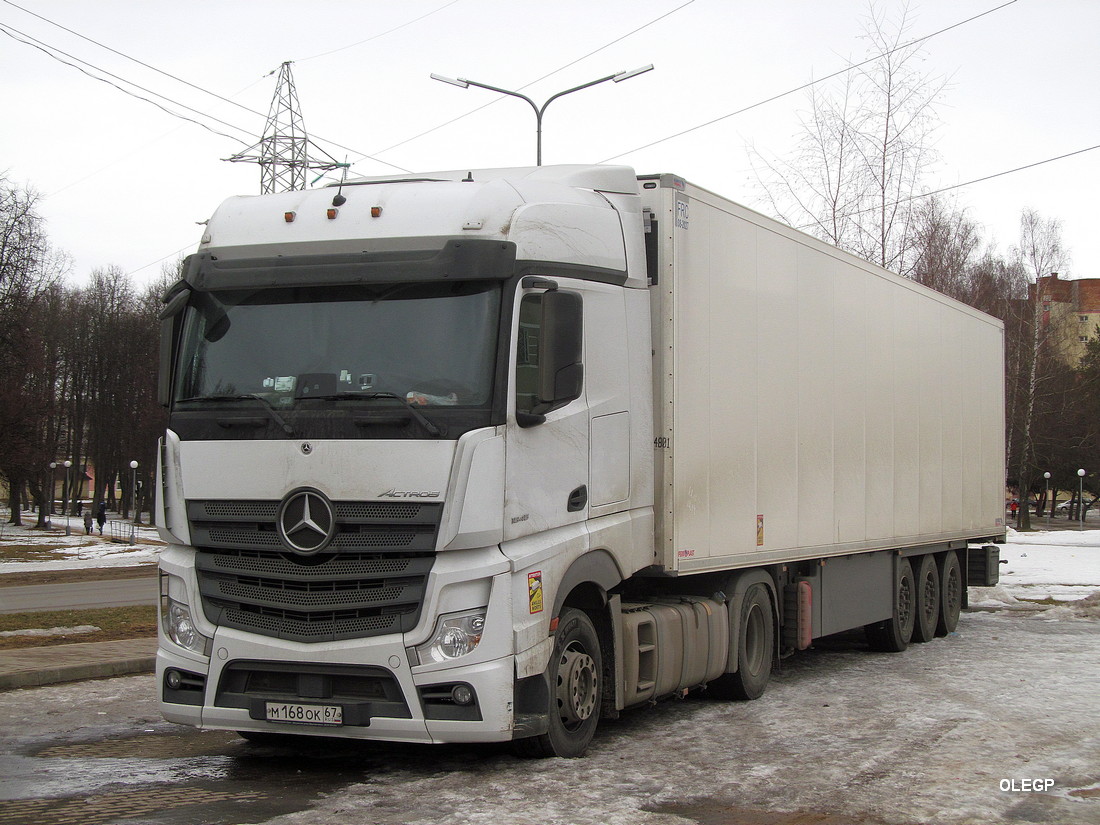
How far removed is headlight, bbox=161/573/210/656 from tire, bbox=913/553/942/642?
941cm

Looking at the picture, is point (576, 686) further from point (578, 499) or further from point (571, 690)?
point (578, 499)

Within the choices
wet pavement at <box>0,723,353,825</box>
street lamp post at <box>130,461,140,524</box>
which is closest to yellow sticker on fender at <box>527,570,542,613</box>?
wet pavement at <box>0,723,353,825</box>

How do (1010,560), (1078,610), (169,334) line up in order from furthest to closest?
(1010,560), (1078,610), (169,334)

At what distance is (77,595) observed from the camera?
22.5 m

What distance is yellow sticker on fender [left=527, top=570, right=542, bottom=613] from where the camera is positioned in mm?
6762

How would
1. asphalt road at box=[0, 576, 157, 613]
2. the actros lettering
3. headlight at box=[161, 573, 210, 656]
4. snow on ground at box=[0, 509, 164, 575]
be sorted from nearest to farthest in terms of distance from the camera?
the actros lettering, headlight at box=[161, 573, 210, 656], asphalt road at box=[0, 576, 157, 613], snow on ground at box=[0, 509, 164, 575]

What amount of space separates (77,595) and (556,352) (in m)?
18.4

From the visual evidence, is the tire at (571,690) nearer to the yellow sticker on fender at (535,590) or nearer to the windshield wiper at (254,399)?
the yellow sticker on fender at (535,590)

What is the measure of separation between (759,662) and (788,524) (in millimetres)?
1205

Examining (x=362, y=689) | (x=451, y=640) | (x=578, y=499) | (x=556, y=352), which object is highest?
(x=556, y=352)

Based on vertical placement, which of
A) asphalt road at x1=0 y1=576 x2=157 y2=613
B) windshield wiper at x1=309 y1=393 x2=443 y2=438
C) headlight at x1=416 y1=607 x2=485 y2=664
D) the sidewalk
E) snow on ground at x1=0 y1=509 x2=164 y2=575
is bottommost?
snow on ground at x1=0 y1=509 x2=164 y2=575

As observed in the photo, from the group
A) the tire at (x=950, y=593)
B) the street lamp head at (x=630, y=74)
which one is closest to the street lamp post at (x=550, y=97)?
the street lamp head at (x=630, y=74)

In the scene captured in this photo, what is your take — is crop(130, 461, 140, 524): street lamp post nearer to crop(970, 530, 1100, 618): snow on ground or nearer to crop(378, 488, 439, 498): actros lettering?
crop(970, 530, 1100, 618): snow on ground

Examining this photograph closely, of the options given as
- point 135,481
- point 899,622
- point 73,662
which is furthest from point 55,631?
point 135,481
